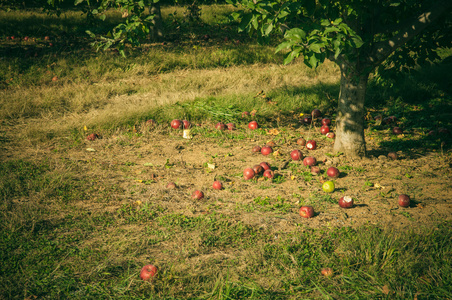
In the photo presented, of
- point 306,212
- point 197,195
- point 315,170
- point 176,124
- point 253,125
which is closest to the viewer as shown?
point 306,212

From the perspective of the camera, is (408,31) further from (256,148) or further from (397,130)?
(256,148)

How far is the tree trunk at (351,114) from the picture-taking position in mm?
4219

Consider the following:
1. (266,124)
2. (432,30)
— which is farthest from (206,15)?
(432,30)

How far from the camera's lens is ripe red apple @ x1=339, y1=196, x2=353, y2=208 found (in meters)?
3.42

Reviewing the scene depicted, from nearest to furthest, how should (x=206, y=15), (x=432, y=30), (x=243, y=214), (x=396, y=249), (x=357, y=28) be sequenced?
(x=396, y=249) → (x=243, y=214) → (x=357, y=28) → (x=432, y=30) → (x=206, y=15)

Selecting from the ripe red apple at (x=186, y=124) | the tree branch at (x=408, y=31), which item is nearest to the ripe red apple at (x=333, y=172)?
the tree branch at (x=408, y=31)

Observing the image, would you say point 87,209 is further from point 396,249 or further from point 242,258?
point 396,249

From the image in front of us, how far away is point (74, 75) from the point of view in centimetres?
820

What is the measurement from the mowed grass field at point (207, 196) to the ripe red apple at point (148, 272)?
53 mm

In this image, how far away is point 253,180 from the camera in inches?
161

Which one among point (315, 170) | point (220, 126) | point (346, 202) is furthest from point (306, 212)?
point (220, 126)

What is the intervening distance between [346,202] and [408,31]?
2131 millimetres

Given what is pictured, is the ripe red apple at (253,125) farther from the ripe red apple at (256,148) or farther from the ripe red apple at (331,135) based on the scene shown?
the ripe red apple at (331,135)

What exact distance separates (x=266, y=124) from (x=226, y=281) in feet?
13.5
